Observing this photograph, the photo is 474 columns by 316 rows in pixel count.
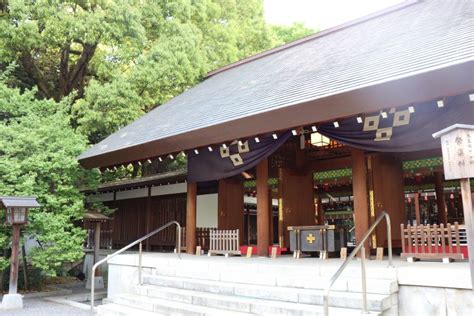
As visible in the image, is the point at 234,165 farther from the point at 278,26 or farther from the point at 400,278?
the point at 278,26

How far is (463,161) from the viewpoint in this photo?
12.3 ft

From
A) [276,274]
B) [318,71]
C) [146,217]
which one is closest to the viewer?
[276,274]

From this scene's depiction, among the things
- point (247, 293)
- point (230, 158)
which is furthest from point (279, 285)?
point (230, 158)

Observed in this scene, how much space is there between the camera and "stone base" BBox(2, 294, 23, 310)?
812 cm

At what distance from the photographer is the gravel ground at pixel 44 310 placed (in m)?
7.76

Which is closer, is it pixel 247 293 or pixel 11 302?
pixel 247 293

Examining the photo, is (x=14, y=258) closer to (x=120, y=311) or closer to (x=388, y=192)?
(x=120, y=311)

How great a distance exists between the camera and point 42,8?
→ 1260 centimetres

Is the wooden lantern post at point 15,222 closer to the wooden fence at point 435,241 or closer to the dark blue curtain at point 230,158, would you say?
the dark blue curtain at point 230,158

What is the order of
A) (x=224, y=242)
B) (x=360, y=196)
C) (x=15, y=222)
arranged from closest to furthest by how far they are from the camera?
(x=360, y=196), (x=15, y=222), (x=224, y=242)

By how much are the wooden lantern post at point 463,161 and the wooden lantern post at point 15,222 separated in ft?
25.6

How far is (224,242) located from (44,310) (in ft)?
13.0

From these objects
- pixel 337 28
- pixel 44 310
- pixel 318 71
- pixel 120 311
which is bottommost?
pixel 44 310

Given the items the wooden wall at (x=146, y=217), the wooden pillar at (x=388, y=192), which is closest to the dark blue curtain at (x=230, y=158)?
the wooden pillar at (x=388, y=192)
